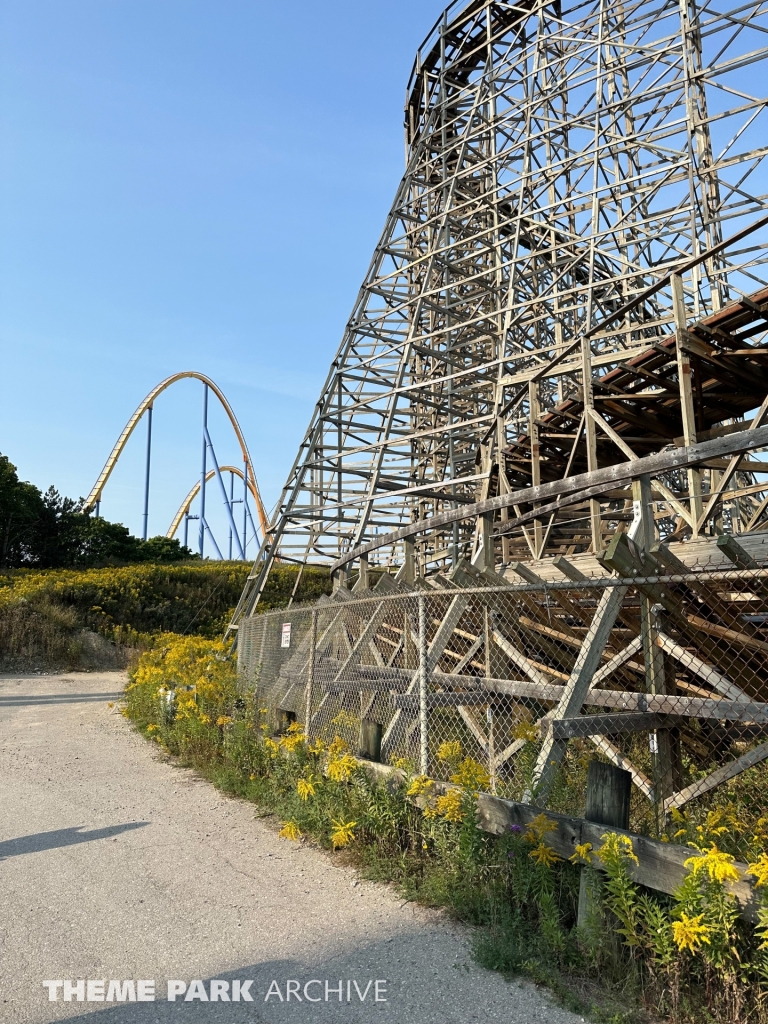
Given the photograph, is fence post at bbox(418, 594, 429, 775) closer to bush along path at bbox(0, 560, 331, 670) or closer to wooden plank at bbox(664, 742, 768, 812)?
wooden plank at bbox(664, 742, 768, 812)

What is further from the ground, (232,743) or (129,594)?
(129,594)

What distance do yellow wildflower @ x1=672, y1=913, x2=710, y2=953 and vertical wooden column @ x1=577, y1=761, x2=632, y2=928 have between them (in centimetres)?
66

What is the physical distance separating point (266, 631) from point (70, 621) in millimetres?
12337

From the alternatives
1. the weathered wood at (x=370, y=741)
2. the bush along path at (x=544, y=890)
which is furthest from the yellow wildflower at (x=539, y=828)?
the weathered wood at (x=370, y=741)

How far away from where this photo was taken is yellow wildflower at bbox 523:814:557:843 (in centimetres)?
384

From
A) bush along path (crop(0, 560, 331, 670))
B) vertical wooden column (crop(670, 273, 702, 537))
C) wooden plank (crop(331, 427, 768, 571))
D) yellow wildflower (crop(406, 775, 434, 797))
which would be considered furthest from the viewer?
bush along path (crop(0, 560, 331, 670))

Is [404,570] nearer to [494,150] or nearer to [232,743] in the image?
[232,743]

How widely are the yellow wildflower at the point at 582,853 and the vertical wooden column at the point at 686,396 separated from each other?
3684 mm

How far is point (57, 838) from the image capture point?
19.1 feet

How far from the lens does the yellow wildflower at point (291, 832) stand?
5.46m

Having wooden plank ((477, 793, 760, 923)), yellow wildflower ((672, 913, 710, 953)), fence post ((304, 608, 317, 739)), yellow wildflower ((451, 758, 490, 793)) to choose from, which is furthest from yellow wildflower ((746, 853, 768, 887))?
fence post ((304, 608, 317, 739))

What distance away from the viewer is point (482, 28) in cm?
1708

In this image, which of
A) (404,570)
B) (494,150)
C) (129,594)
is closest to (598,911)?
(404,570)

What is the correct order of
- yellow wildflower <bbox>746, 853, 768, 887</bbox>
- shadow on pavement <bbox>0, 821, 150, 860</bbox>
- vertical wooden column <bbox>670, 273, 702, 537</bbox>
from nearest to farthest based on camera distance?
yellow wildflower <bbox>746, 853, 768, 887</bbox>, shadow on pavement <bbox>0, 821, 150, 860</bbox>, vertical wooden column <bbox>670, 273, 702, 537</bbox>
